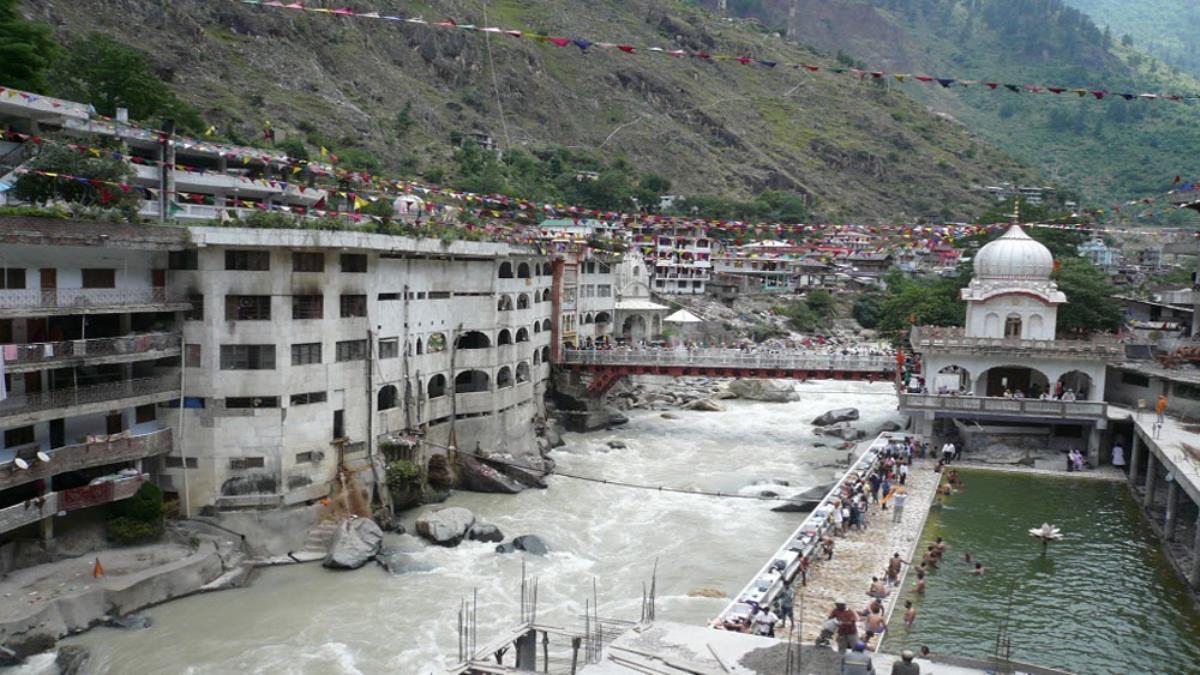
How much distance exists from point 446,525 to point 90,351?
1306 centimetres

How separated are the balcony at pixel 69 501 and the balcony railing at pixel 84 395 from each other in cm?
251

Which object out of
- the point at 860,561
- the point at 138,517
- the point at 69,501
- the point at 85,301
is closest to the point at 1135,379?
the point at 860,561

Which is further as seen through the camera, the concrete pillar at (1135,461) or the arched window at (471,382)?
the arched window at (471,382)

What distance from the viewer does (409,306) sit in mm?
40719

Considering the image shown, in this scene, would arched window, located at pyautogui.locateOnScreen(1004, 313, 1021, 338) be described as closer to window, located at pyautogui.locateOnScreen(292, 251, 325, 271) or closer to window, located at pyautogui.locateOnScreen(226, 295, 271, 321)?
window, located at pyautogui.locateOnScreen(292, 251, 325, 271)

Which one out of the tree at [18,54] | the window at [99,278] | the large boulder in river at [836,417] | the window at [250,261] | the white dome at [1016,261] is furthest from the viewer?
the large boulder in river at [836,417]

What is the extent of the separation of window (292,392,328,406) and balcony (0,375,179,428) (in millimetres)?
3836

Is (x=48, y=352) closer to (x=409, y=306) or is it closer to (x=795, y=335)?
(x=409, y=306)

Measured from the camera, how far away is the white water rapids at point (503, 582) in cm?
2609

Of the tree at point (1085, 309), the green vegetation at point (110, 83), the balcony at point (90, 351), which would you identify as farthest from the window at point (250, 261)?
the tree at point (1085, 309)

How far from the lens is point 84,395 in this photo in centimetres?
2955

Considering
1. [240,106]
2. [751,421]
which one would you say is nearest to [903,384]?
[751,421]

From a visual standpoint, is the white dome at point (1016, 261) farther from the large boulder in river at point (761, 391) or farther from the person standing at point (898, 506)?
the person standing at point (898, 506)

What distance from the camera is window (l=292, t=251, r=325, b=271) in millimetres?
34434
